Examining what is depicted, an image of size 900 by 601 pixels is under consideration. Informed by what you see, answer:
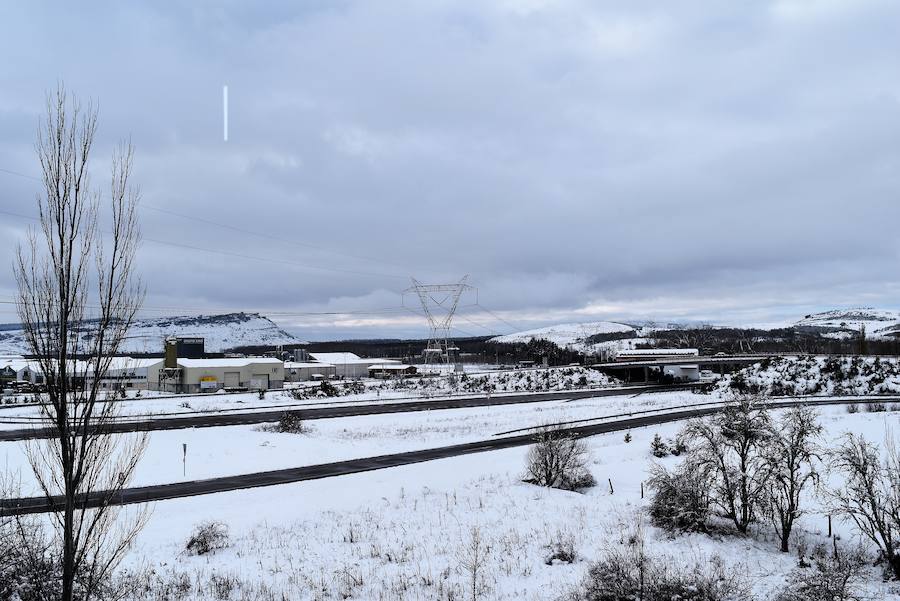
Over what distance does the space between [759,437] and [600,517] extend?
6.37m

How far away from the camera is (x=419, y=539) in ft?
63.3

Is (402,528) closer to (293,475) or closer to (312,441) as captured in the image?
(293,475)

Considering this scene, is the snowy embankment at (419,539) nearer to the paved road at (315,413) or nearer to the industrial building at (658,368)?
the paved road at (315,413)

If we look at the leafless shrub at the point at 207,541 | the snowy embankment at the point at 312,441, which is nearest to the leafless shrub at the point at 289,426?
the snowy embankment at the point at 312,441

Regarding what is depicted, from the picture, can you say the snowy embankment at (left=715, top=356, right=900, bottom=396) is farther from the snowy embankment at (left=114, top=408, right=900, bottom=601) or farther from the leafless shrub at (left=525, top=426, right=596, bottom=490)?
the snowy embankment at (left=114, top=408, right=900, bottom=601)

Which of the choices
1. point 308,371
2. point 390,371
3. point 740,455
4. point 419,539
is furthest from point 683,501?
point 308,371

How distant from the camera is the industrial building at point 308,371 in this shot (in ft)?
431

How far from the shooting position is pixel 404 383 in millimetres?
104812

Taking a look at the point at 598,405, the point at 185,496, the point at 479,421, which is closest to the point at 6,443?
the point at 185,496

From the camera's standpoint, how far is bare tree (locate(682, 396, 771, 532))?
63.4 ft

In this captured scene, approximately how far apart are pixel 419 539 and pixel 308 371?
123 m

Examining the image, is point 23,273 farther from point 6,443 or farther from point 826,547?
point 6,443

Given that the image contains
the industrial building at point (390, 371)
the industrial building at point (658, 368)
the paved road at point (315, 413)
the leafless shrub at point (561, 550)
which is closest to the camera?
the leafless shrub at point (561, 550)

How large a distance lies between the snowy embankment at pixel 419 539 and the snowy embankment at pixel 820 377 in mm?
54385
